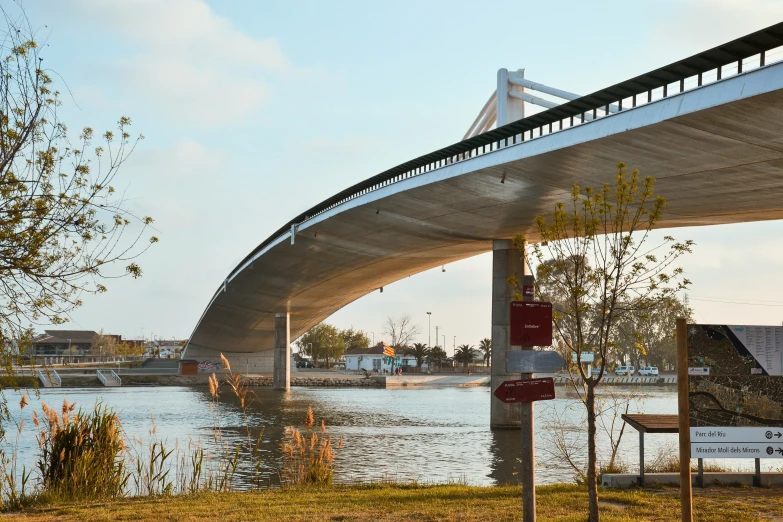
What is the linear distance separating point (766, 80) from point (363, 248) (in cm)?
2808

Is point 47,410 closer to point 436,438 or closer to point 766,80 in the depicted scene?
point 766,80

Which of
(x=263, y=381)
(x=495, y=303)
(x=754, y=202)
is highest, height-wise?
(x=754, y=202)

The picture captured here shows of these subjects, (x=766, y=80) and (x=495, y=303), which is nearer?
(x=766, y=80)

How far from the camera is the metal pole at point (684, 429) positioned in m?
7.58

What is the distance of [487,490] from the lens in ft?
36.9

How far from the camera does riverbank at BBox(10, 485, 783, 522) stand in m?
8.91

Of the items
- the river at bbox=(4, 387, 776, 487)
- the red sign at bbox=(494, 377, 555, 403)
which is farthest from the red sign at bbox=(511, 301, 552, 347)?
the river at bbox=(4, 387, 776, 487)

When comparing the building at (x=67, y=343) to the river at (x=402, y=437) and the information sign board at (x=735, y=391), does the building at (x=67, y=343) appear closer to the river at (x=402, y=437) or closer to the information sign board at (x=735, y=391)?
the river at (x=402, y=437)

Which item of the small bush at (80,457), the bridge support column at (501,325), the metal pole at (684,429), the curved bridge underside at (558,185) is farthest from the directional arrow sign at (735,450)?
the bridge support column at (501,325)

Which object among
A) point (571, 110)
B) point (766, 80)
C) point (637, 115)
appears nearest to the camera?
point (766, 80)

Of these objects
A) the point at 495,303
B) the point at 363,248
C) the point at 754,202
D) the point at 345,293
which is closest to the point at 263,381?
the point at 345,293

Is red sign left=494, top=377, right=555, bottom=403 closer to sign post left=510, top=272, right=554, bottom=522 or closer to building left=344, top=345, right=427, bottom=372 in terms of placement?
sign post left=510, top=272, right=554, bottom=522

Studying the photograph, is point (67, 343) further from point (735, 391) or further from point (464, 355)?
point (735, 391)

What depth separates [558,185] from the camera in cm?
2203
